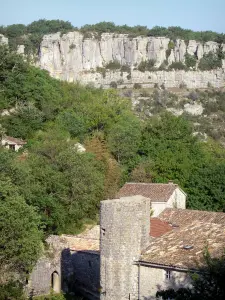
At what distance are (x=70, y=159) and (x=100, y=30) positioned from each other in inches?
3766

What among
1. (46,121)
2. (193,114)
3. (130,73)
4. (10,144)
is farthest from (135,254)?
(130,73)

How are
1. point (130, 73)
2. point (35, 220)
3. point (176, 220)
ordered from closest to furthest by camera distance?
point (35, 220) → point (176, 220) → point (130, 73)

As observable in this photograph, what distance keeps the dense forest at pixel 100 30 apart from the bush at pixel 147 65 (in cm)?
820

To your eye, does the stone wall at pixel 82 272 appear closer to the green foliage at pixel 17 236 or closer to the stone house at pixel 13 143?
the green foliage at pixel 17 236

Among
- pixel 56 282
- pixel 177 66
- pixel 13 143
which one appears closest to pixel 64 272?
pixel 56 282

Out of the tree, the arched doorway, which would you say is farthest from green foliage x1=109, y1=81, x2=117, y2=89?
the arched doorway

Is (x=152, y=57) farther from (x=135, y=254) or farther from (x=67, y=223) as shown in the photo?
(x=135, y=254)

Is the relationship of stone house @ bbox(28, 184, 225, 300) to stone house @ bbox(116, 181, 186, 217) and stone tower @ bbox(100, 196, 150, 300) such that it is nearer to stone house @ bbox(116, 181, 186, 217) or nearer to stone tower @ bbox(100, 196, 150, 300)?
stone tower @ bbox(100, 196, 150, 300)

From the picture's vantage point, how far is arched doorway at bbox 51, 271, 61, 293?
28953 mm

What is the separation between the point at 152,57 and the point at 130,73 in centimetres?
862

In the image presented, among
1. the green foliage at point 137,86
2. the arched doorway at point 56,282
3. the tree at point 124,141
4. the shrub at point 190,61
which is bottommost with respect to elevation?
the arched doorway at point 56,282

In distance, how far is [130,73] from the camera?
11519cm

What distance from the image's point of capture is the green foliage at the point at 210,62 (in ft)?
390

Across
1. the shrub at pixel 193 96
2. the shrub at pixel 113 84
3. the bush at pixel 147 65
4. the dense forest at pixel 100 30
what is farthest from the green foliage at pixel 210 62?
the shrub at pixel 113 84
